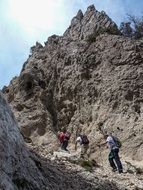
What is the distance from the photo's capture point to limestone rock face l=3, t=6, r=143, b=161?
3681cm

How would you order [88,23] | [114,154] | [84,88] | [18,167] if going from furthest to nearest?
[88,23]
[84,88]
[114,154]
[18,167]

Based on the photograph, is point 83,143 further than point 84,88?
No

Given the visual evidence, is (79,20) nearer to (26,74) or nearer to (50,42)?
(50,42)

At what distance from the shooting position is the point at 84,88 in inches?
1599

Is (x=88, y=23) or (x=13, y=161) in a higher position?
(x=88, y=23)

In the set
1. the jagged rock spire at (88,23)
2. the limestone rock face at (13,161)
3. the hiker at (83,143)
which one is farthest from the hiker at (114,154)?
the jagged rock spire at (88,23)

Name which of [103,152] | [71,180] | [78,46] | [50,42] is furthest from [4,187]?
[50,42]

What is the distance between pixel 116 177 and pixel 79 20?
81.3ft

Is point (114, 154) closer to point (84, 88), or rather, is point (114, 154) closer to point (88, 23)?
point (84, 88)

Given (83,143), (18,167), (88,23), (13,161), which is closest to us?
(13,161)

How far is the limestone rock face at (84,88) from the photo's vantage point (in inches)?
1449

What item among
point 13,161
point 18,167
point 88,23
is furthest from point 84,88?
point 13,161

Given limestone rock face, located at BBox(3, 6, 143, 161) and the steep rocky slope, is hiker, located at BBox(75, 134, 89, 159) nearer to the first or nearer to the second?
limestone rock face, located at BBox(3, 6, 143, 161)

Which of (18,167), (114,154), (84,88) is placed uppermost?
(84,88)
